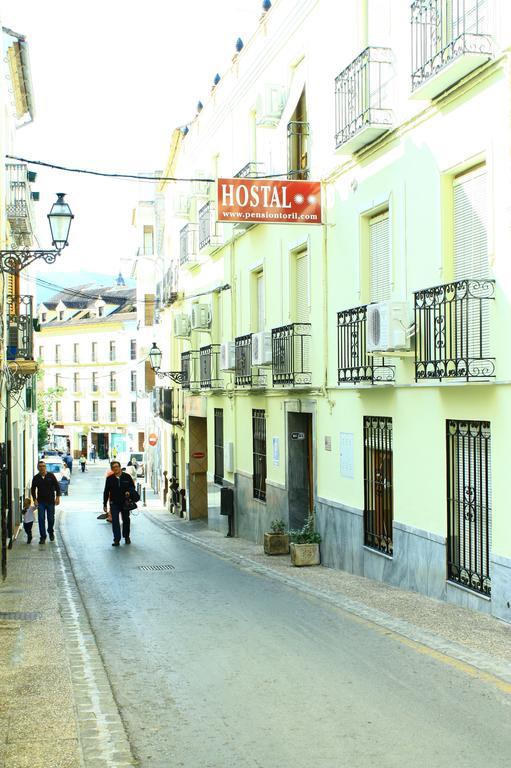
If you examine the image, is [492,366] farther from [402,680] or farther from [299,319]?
[299,319]

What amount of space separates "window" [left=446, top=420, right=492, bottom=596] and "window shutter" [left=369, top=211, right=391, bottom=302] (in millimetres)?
2729

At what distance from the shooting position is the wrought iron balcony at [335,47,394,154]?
11.7 metres

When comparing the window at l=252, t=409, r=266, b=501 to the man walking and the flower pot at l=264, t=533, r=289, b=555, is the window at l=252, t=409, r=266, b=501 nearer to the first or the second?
the flower pot at l=264, t=533, r=289, b=555

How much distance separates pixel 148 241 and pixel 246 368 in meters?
30.5

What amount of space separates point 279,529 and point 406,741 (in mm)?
10341

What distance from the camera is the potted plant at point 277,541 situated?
52.0 ft

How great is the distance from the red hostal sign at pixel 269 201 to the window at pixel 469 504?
15.7 feet

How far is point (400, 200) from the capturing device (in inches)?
456

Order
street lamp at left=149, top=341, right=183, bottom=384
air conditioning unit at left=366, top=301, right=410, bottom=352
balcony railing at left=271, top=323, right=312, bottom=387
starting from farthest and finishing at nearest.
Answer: street lamp at left=149, top=341, right=183, bottom=384
balcony railing at left=271, top=323, right=312, bottom=387
air conditioning unit at left=366, top=301, right=410, bottom=352

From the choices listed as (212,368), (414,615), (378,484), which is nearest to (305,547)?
(378,484)

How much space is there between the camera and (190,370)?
25.9 meters

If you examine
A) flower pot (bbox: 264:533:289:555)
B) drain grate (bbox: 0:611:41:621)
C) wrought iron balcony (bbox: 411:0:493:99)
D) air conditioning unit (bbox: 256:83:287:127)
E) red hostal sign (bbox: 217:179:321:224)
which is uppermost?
air conditioning unit (bbox: 256:83:287:127)

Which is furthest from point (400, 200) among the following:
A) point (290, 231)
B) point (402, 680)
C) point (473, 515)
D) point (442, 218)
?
point (402, 680)

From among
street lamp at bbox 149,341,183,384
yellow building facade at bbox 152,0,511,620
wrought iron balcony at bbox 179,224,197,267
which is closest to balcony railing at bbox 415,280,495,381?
yellow building facade at bbox 152,0,511,620
